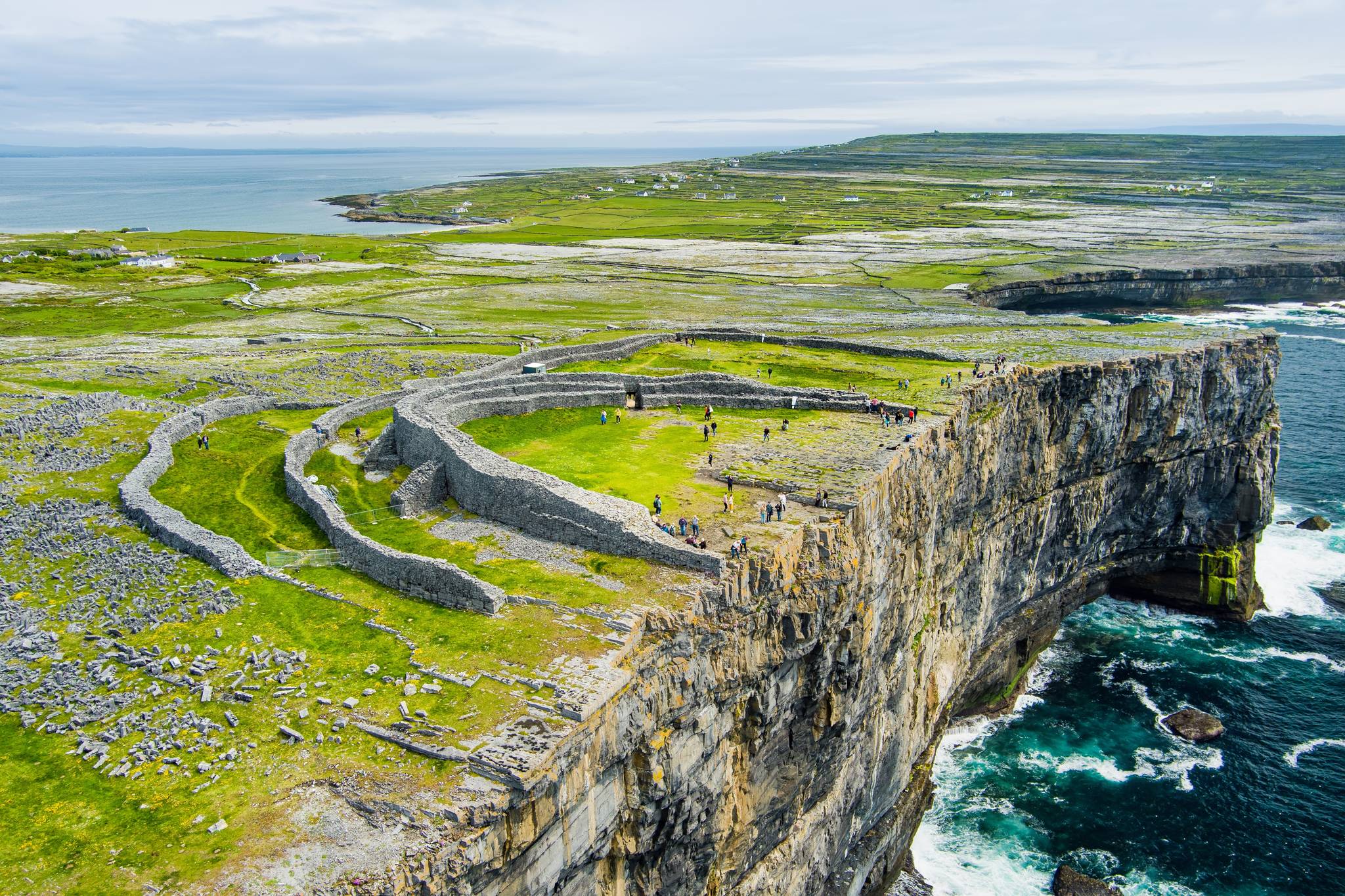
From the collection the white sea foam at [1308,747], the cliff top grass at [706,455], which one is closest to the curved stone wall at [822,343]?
the cliff top grass at [706,455]

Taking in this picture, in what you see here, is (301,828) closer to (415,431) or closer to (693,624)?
(693,624)

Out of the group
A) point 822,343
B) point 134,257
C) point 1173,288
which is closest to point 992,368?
point 822,343

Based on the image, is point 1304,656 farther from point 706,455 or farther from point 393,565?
point 393,565

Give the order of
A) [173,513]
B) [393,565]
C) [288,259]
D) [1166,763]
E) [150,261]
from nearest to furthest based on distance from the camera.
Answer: [393,565]
[173,513]
[1166,763]
[150,261]
[288,259]

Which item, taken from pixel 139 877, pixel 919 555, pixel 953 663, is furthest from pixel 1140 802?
pixel 139 877

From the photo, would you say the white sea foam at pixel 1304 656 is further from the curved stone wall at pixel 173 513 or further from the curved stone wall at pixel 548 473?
the curved stone wall at pixel 173 513

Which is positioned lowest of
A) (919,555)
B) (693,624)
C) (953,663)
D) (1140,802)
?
(1140,802)
